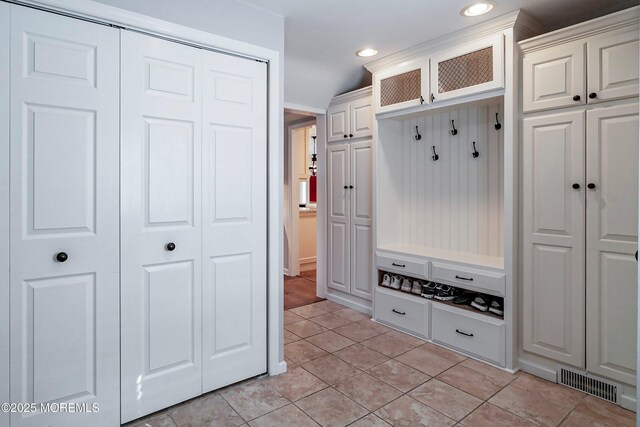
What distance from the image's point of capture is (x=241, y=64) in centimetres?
226

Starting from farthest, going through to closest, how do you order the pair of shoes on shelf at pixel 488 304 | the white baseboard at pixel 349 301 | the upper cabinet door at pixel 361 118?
the white baseboard at pixel 349 301 < the upper cabinet door at pixel 361 118 < the pair of shoes on shelf at pixel 488 304

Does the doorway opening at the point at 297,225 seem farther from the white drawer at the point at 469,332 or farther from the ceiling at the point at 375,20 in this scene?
the white drawer at the point at 469,332

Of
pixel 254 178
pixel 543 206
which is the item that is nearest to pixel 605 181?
pixel 543 206

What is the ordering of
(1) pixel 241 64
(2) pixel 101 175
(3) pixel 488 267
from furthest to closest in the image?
(3) pixel 488 267 → (1) pixel 241 64 → (2) pixel 101 175

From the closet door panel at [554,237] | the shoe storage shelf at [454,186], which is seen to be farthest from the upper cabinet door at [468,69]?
the closet door panel at [554,237]

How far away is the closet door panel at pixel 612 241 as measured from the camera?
6.72 ft

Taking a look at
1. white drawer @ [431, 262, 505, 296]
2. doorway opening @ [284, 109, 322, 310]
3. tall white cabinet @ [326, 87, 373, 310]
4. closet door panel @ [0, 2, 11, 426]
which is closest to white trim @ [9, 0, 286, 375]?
closet door panel @ [0, 2, 11, 426]

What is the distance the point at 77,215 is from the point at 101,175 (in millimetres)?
216

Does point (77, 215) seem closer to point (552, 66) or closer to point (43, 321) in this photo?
point (43, 321)

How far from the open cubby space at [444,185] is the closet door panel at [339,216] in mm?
504

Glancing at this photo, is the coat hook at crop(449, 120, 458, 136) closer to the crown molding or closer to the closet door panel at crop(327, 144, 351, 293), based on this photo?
the crown molding

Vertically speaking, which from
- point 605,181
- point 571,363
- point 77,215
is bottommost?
point 571,363

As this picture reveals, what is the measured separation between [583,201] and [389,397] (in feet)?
5.25

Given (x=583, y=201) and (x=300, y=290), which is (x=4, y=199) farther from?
(x=300, y=290)
